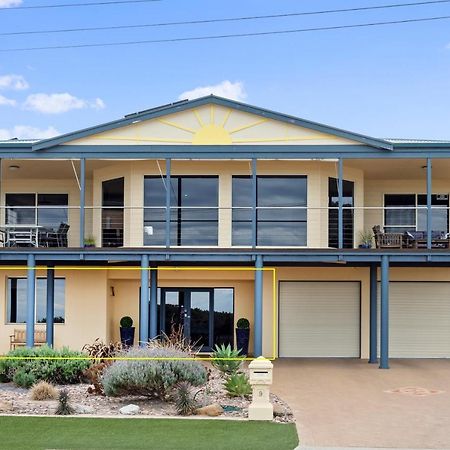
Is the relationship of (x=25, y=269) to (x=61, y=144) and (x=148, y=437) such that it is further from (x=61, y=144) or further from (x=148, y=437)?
(x=148, y=437)

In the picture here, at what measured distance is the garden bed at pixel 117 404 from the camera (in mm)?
13992

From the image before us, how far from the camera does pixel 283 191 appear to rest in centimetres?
2330

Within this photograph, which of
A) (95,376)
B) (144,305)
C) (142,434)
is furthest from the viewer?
(144,305)

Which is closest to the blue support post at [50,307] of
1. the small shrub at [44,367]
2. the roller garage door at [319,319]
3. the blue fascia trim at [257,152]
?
the blue fascia trim at [257,152]

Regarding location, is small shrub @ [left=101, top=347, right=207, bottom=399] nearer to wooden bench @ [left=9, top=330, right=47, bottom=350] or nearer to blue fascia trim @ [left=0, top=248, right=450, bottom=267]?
blue fascia trim @ [left=0, top=248, right=450, bottom=267]

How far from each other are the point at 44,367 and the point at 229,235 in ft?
25.2

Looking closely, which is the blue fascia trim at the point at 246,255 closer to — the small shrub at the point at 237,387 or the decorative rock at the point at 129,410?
the small shrub at the point at 237,387

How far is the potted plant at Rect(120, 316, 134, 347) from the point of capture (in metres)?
24.1

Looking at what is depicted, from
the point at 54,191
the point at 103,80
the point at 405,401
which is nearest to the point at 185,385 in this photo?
the point at 405,401

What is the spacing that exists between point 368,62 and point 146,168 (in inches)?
554

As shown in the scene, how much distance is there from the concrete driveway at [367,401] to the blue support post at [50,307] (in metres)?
6.52

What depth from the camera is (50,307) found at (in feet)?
75.1

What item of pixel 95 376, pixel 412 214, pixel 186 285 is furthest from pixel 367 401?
pixel 412 214

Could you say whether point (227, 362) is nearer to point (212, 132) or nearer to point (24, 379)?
point (24, 379)
